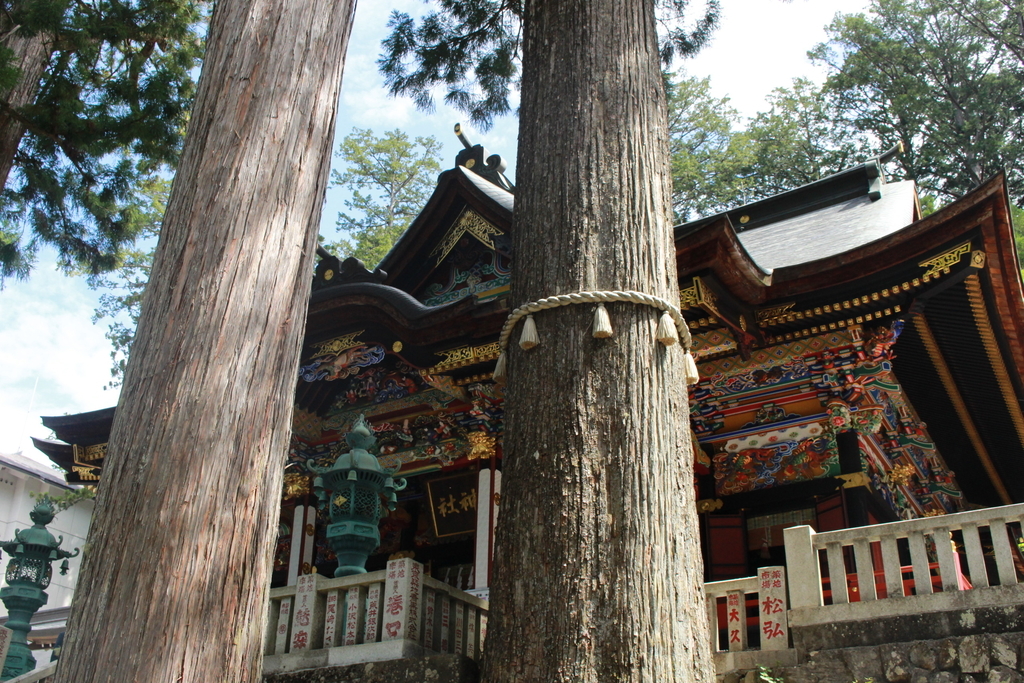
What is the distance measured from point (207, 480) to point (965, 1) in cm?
2922

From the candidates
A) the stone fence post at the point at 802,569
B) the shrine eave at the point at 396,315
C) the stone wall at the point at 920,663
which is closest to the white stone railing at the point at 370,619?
the stone wall at the point at 920,663

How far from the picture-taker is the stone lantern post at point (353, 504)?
6.44m

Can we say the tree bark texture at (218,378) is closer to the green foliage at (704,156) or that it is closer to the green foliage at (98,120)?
the green foliage at (98,120)

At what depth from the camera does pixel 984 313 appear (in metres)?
7.86

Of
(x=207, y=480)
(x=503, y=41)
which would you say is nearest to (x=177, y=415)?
(x=207, y=480)

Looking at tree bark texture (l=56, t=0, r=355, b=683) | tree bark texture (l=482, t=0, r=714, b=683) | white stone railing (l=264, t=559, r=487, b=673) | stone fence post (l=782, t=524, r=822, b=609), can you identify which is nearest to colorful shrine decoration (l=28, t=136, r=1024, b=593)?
white stone railing (l=264, t=559, r=487, b=673)

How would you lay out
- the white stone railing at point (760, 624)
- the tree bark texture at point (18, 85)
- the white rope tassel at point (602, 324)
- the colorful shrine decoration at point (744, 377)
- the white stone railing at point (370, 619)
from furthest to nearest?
the tree bark texture at point (18, 85)
the colorful shrine decoration at point (744, 377)
the white stone railing at point (370, 619)
the white stone railing at point (760, 624)
the white rope tassel at point (602, 324)

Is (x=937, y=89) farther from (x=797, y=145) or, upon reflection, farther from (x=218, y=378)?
(x=218, y=378)

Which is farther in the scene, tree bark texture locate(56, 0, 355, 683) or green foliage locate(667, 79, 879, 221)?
green foliage locate(667, 79, 879, 221)

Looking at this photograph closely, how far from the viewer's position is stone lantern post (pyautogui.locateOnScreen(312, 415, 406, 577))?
21.1ft

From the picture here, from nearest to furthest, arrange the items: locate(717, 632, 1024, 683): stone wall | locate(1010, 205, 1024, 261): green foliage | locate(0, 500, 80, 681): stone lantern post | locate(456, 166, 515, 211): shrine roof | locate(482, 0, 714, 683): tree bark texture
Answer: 1. locate(482, 0, 714, 683): tree bark texture
2. locate(717, 632, 1024, 683): stone wall
3. locate(0, 500, 80, 681): stone lantern post
4. locate(456, 166, 515, 211): shrine roof
5. locate(1010, 205, 1024, 261): green foliage

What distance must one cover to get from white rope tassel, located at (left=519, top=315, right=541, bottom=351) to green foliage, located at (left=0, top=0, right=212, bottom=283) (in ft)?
18.1

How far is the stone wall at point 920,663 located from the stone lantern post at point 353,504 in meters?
2.80

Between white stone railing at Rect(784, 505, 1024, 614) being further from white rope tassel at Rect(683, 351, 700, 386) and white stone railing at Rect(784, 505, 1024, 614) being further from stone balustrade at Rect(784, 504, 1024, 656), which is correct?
white rope tassel at Rect(683, 351, 700, 386)
